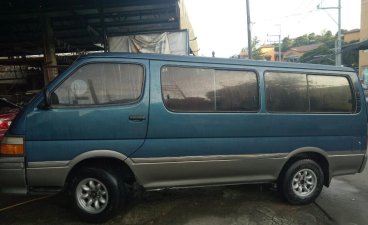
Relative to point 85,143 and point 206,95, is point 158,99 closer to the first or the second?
point 206,95

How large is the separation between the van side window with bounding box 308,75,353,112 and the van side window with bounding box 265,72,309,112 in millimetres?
129

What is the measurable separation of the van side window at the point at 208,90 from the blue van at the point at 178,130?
1cm

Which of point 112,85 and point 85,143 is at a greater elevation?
point 112,85

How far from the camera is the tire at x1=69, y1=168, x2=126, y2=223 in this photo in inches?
183

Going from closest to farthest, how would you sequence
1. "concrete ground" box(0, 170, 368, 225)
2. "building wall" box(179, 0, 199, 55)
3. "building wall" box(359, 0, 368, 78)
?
"concrete ground" box(0, 170, 368, 225), "building wall" box(179, 0, 199, 55), "building wall" box(359, 0, 368, 78)

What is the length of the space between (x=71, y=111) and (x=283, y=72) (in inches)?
111

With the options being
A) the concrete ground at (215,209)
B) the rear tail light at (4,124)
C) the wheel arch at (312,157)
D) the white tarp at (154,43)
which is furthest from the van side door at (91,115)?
the white tarp at (154,43)

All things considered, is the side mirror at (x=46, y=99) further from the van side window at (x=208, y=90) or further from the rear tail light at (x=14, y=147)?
the van side window at (x=208, y=90)

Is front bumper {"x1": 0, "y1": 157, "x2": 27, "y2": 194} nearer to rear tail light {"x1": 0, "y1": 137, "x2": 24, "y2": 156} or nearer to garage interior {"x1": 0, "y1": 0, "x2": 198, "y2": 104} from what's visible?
rear tail light {"x1": 0, "y1": 137, "x2": 24, "y2": 156}

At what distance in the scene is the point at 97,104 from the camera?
4.59 metres

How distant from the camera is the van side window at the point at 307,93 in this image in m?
5.29

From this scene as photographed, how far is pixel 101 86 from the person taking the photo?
15.2ft

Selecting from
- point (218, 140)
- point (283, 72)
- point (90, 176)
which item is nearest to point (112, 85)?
point (90, 176)

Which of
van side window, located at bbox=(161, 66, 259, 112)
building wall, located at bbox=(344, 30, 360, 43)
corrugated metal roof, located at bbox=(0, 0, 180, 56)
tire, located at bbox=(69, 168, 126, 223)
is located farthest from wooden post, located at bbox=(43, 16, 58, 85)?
building wall, located at bbox=(344, 30, 360, 43)
